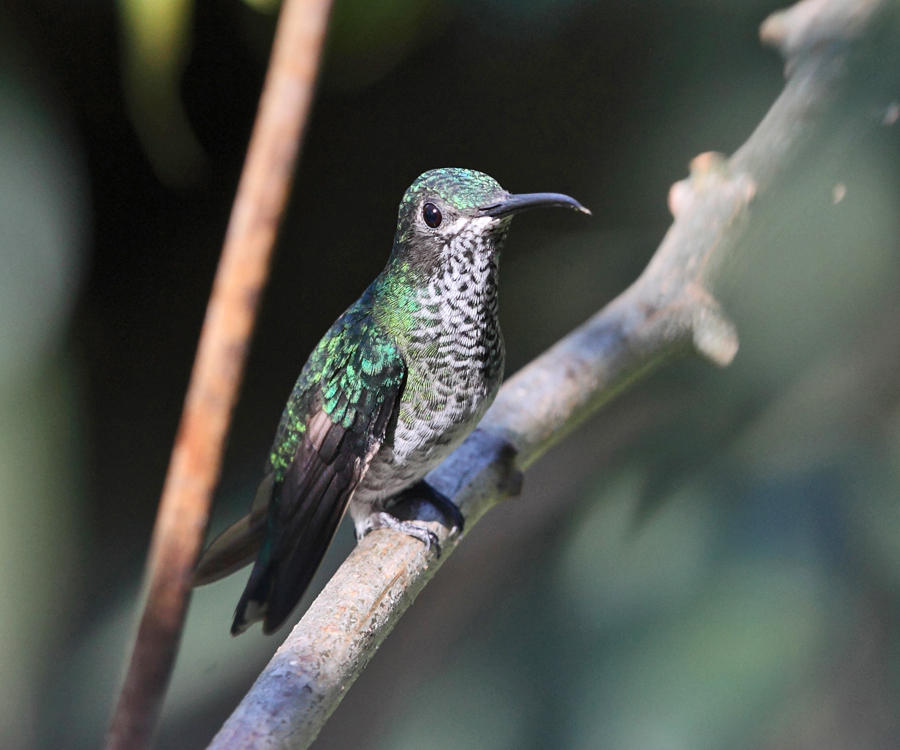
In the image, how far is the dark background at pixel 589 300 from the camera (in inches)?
37.4

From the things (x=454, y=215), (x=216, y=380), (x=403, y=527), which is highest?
(x=454, y=215)

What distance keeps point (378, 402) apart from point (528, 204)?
264mm

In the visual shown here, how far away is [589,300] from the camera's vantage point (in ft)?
3.81

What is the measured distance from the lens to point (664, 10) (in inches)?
40.2

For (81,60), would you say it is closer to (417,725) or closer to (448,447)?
(448,447)

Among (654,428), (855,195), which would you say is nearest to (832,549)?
(654,428)

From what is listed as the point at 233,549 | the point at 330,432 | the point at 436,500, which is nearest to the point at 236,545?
the point at 233,549

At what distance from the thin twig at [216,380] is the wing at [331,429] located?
407 mm

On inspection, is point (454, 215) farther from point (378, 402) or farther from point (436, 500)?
point (436, 500)

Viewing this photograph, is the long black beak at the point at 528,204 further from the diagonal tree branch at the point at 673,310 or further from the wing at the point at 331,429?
the diagonal tree branch at the point at 673,310

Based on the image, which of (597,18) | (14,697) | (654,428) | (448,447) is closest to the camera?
(448,447)

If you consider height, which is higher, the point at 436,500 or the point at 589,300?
the point at 589,300

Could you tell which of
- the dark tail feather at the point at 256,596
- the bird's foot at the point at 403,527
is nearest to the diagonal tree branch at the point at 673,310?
the bird's foot at the point at 403,527

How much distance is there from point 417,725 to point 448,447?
1.53 ft
